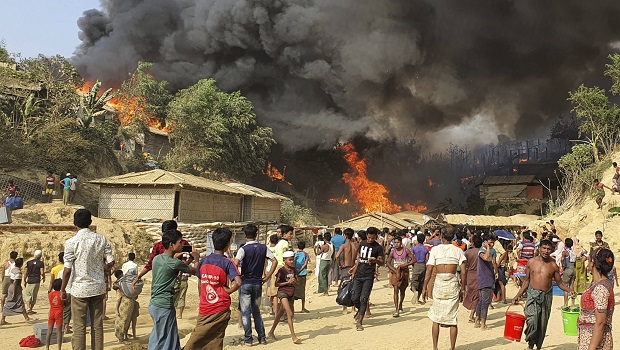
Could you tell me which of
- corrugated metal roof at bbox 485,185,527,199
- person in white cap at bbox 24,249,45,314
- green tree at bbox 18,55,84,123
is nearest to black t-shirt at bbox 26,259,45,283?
person in white cap at bbox 24,249,45,314

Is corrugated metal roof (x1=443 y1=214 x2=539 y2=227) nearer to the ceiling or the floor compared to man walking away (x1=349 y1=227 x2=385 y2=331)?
nearer to the ceiling

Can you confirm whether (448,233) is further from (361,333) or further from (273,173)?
(273,173)

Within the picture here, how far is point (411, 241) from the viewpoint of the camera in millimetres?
14273

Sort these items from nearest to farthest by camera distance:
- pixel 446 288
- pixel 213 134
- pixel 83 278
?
pixel 83 278 < pixel 446 288 < pixel 213 134

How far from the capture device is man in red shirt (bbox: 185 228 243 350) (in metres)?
5.39

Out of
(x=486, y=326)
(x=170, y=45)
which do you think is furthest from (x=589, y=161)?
(x=170, y=45)

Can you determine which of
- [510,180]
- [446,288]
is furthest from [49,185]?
[510,180]

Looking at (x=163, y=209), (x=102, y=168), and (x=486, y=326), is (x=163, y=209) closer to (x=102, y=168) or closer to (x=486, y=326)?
(x=102, y=168)

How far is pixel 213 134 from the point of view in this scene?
123ft

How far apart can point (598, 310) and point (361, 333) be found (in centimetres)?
455

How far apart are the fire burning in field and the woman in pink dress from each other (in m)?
49.2

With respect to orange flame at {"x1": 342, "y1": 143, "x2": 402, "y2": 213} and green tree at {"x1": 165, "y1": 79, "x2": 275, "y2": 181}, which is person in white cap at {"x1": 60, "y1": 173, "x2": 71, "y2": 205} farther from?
orange flame at {"x1": 342, "y1": 143, "x2": 402, "y2": 213}

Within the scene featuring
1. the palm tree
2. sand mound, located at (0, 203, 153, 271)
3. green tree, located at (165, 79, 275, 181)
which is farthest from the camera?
green tree, located at (165, 79, 275, 181)

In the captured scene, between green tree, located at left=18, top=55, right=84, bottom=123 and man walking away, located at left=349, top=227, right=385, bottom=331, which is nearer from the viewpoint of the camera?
man walking away, located at left=349, top=227, right=385, bottom=331
